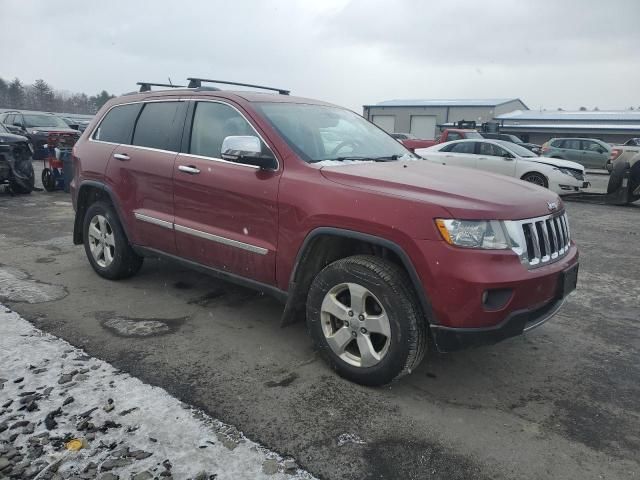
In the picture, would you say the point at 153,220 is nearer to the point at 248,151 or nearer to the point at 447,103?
the point at 248,151

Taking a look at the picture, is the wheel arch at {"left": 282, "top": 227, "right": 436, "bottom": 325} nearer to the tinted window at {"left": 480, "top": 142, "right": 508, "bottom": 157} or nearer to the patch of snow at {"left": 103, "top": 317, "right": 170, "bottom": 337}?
the patch of snow at {"left": 103, "top": 317, "right": 170, "bottom": 337}

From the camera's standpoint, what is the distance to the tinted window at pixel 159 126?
4262 millimetres

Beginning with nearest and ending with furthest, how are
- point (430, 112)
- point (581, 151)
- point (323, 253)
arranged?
point (323, 253)
point (581, 151)
point (430, 112)

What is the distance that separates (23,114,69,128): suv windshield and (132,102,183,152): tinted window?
14159 millimetres

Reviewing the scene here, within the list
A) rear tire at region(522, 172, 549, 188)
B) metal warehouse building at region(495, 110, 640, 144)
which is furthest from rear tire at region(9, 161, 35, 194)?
metal warehouse building at region(495, 110, 640, 144)

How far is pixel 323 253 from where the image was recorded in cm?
337

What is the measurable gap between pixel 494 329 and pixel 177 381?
6.25 ft

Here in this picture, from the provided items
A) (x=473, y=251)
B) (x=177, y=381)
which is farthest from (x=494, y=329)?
(x=177, y=381)

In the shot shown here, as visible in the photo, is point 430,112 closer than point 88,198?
No

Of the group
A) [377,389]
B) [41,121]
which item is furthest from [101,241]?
[41,121]

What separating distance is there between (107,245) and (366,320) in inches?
121

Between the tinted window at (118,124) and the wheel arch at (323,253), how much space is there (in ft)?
7.80

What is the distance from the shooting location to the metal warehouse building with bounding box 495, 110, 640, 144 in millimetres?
38906

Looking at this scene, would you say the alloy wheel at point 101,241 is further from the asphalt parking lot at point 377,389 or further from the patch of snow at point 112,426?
the patch of snow at point 112,426
